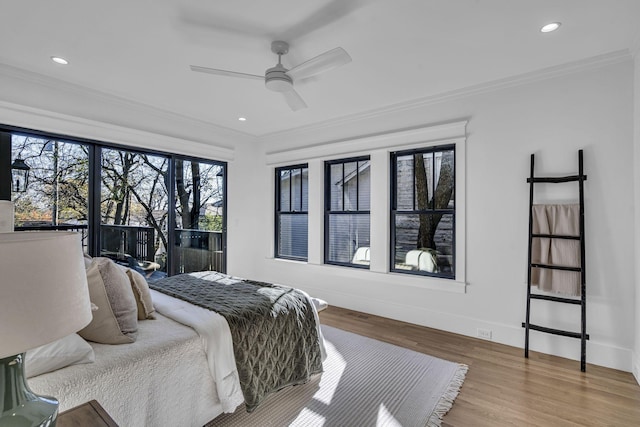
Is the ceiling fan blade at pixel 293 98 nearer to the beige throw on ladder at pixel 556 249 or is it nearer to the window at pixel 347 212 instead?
the window at pixel 347 212

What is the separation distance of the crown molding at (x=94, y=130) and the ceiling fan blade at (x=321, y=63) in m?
2.45

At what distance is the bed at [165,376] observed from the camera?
137cm

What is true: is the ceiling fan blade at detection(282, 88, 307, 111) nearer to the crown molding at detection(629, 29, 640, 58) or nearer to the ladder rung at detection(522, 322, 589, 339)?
the crown molding at detection(629, 29, 640, 58)

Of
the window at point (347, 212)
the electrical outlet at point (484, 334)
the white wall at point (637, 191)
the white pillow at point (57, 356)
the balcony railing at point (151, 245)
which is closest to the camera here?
the white pillow at point (57, 356)

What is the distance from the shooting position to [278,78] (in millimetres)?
2428

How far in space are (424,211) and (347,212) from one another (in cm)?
114

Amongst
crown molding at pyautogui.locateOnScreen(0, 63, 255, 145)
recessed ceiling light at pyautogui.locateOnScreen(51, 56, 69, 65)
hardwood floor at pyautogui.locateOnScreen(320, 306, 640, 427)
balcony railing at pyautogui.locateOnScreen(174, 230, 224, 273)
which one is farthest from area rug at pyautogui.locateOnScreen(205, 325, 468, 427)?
crown molding at pyautogui.locateOnScreen(0, 63, 255, 145)

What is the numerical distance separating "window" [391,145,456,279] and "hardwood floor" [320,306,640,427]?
35.6 inches

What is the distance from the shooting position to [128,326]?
1710 millimetres

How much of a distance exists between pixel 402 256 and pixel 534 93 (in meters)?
2.24

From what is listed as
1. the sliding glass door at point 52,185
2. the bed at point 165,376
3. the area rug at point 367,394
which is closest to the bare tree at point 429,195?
the area rug at point 367,394

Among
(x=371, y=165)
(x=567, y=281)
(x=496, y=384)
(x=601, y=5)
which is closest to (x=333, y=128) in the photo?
(x=371, y=165)

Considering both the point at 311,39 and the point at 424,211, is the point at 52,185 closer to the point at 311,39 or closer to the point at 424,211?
the point at 311,39

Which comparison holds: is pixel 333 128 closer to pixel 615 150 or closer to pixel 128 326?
pixel 615 150
